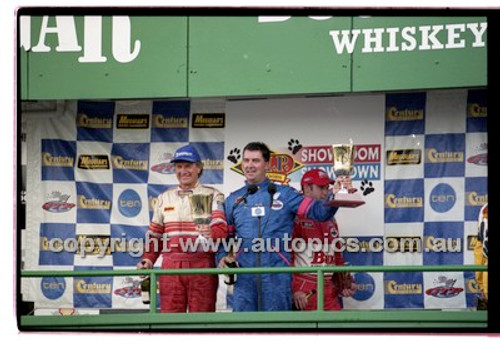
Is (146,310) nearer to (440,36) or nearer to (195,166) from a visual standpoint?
(195,166)

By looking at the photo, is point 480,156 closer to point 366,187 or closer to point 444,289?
point 366,187

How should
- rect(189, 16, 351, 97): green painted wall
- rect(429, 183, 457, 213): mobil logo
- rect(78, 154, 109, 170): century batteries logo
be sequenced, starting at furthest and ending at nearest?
rect(78, 154, 109, 170): century batteries logo → rect(429, 183, 457, 213): mobil logo → rect(189, 16, 351, 97): green painted wall

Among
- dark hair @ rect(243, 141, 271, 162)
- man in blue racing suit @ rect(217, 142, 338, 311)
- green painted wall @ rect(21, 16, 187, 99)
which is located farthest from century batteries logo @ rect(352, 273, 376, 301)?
green painted wall @ rect(21, 16, 187, 99)

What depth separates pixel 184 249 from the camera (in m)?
5.60

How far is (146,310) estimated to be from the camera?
5.75m

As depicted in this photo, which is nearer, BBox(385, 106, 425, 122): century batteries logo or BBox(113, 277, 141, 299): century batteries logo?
BBox(385, 106, 425, 122): century batteries logo

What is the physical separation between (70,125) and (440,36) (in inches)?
80.5

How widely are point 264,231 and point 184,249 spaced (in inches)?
16.9

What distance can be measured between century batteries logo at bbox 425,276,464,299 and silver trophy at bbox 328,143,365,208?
591mm

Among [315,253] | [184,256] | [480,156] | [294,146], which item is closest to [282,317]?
[315,253]

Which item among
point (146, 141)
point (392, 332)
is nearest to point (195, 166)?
point (146, 141)

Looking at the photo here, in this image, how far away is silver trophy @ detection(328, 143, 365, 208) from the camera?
18.6 ft

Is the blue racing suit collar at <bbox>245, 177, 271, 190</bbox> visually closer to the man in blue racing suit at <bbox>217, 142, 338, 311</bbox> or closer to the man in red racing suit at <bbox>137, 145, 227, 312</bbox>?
the man in blue racing suit at <bbox>217, 142, 338, 311</bbox>

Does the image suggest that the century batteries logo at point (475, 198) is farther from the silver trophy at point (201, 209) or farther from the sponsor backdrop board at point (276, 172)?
the silver trophy at point (201, 209)
